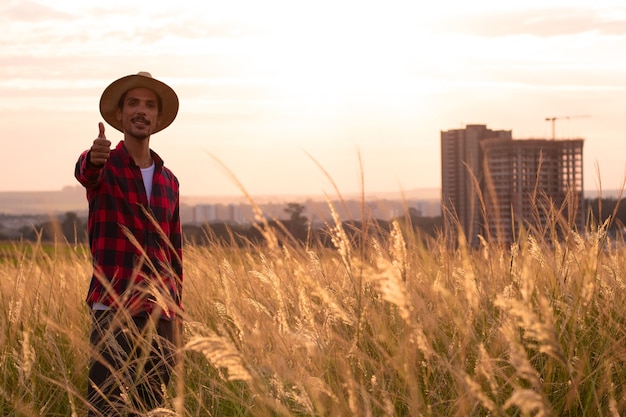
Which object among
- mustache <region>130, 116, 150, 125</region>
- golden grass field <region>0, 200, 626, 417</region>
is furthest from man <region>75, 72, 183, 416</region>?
golden grass field <region>0, 200, 626, 417</region>

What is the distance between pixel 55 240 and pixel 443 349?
2.86 m

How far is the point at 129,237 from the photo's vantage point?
350 centimetres

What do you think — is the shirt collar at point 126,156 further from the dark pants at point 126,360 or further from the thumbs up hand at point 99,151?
the dark pants at point 126,360

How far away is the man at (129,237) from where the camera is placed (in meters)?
3.56

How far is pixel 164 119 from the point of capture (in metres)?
4.59

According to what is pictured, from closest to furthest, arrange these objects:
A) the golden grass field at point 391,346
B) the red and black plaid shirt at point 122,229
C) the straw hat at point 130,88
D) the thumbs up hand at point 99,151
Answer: the golden grass field at point 391,346 → the thumbs up hand at point 99,151 → the red and black plaid shirt at point 122,229 → the straw hat at point 130,88

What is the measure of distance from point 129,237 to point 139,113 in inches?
34.6

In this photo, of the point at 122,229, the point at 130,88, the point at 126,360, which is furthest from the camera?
the point at 130,88

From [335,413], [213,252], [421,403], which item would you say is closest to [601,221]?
[421,403]

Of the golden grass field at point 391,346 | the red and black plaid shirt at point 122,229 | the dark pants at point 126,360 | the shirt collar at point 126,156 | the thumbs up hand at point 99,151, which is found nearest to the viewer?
the golden grass field at point 391,346

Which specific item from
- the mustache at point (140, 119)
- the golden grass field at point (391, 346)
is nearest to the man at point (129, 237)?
the mustache at point (140, 119)

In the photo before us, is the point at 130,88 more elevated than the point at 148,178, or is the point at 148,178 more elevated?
the point at 130,88

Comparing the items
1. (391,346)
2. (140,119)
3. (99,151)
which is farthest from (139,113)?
(391,346)

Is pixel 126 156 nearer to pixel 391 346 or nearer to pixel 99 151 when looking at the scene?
pixel 99 151
